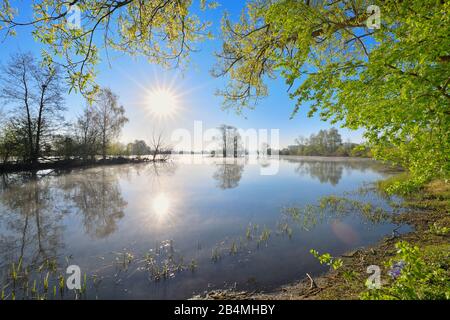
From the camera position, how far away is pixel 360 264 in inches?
202

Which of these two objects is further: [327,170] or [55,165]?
[327,170]

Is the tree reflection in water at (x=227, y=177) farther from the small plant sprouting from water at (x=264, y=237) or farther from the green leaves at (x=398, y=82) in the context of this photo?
the green leaves at (x=398, y=82)

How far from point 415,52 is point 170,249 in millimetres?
7346

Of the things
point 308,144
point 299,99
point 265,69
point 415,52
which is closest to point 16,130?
point 265,69

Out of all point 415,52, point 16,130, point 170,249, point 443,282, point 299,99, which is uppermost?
point 16,130

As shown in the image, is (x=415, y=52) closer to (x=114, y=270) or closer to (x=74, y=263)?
(x=114, y=270)

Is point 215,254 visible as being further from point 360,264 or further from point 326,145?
point 326,145

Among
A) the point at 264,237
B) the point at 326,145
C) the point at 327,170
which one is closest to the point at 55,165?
the point at 264,237

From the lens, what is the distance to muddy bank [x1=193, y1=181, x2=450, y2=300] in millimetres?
3846

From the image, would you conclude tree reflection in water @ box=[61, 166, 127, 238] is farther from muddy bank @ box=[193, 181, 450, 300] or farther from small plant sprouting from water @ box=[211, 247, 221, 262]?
muddy bank @ box=[193, 181, 450, 300]

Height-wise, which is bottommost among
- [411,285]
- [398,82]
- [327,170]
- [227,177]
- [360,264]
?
[360,264]

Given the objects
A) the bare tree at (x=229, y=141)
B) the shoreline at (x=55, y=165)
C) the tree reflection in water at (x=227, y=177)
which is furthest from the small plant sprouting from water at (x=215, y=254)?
the bare tree at (x=229, y=141)

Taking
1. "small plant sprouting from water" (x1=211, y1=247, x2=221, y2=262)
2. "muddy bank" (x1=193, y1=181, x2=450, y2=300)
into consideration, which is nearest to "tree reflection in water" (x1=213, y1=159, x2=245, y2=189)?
"small plant sprouting from water" (x1=211, y1=247, x2=221, y2=262)

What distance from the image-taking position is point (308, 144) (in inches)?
4102
